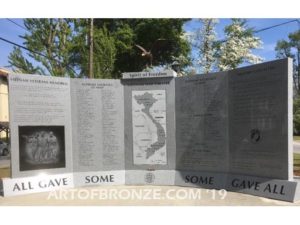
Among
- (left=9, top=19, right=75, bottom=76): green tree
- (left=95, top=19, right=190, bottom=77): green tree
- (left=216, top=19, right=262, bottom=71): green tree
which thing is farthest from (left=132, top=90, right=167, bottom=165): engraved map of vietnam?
(left=95, top=19, right=190, bottom=77): green tree

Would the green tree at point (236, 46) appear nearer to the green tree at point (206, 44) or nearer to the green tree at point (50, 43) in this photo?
the green tree at point (206, 44)

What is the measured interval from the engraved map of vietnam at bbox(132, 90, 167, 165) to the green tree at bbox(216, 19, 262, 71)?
16778 millimetres

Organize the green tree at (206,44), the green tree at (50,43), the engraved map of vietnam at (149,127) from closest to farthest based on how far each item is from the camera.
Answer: the engraved map of vietnam at (149,127) < the green tree at (50,43) < the green tree at (206,44)

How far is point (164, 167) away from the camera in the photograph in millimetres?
9906

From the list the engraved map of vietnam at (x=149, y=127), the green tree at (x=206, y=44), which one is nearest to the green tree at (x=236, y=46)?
the green tree at (x=206, y=44)

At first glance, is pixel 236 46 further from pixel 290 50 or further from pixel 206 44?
pixel 290 50

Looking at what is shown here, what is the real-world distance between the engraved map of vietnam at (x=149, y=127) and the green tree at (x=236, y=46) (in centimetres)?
1678

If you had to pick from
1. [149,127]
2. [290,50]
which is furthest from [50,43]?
[290,50]

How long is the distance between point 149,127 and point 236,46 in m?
18.8

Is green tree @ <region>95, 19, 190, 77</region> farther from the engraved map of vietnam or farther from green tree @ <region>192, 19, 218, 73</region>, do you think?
the engraved map of vietnam

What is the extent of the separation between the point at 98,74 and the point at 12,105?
10840 millimetres

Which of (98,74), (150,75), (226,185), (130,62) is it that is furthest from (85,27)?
(226,185)

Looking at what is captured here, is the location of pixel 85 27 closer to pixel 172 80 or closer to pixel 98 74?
pixel 98 74

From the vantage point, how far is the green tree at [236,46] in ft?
87.2
